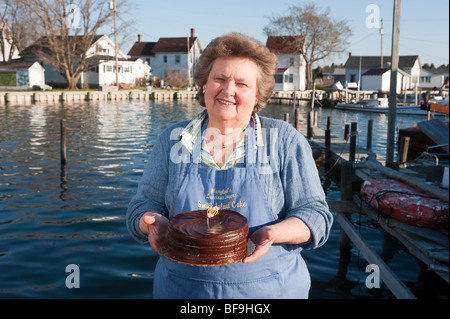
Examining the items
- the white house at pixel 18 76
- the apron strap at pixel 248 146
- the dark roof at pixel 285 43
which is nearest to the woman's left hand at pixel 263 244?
the apron strap at pixel 248 146

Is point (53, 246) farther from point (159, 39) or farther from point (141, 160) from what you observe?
Answer: point (159, 39)

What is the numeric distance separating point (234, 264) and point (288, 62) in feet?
250

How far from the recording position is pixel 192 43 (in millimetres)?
78062

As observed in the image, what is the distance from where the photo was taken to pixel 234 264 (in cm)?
252

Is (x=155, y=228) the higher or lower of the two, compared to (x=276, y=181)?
lower

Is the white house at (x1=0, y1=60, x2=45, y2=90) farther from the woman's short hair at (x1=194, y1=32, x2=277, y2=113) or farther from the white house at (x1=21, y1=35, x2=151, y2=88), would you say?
the woman's short hair at (x1=194, y1=32, x2=277, y2=113)

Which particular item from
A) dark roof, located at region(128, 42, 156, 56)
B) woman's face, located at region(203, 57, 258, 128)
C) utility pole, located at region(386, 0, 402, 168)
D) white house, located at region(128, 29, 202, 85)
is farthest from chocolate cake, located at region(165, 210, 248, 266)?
dark roof, located at region(128, 42, 156, 56)

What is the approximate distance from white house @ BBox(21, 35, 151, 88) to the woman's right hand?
63.1m

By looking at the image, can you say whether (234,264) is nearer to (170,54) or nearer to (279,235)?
(279,235)

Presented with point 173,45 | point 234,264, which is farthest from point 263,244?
point 173,45

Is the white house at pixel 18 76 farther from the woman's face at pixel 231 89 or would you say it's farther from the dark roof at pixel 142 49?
the woman's face at pixel 231 89

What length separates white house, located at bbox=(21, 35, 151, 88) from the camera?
208 ft
